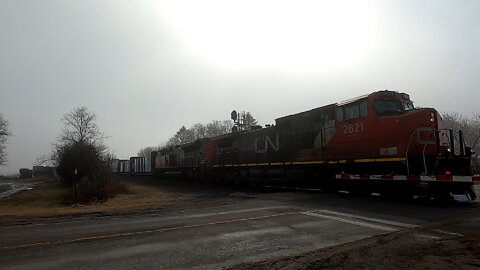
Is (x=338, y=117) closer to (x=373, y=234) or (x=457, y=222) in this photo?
(x=457, y=222)

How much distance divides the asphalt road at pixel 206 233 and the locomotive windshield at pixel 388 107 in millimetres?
Result: 3802

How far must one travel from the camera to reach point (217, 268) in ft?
21.1

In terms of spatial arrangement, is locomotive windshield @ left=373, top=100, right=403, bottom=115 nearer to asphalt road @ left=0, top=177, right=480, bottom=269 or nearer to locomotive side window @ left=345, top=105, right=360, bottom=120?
locomotive side window @ left=345, top=105, right=360, bottom=120

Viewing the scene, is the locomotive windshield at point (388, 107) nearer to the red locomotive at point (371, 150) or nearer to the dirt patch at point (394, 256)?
the red locomotive at point (371, 150)

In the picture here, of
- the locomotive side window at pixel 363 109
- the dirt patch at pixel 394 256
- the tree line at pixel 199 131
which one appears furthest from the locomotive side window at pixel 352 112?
the tree line at pixel 199 131

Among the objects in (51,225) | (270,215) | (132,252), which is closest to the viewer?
(132,252)

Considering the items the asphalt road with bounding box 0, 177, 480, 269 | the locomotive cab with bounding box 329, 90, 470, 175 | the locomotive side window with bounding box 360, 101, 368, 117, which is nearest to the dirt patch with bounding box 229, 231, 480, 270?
the asphalt road with bounding box 0, 177, 480, 269

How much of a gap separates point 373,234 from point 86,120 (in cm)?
7711

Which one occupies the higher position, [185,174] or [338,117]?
[338,117]

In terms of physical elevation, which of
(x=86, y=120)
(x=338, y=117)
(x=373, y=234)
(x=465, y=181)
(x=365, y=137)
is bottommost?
(x=373, y=234)

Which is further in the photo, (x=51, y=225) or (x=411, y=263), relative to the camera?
(x=51, y=225)

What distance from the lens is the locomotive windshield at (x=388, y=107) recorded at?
52.1ft

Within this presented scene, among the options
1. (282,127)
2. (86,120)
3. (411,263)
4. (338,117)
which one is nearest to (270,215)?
(411,263)

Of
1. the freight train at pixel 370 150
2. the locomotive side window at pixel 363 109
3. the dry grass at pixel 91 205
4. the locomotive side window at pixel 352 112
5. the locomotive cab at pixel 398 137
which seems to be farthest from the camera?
the locomotive side window at pixel 352 112
